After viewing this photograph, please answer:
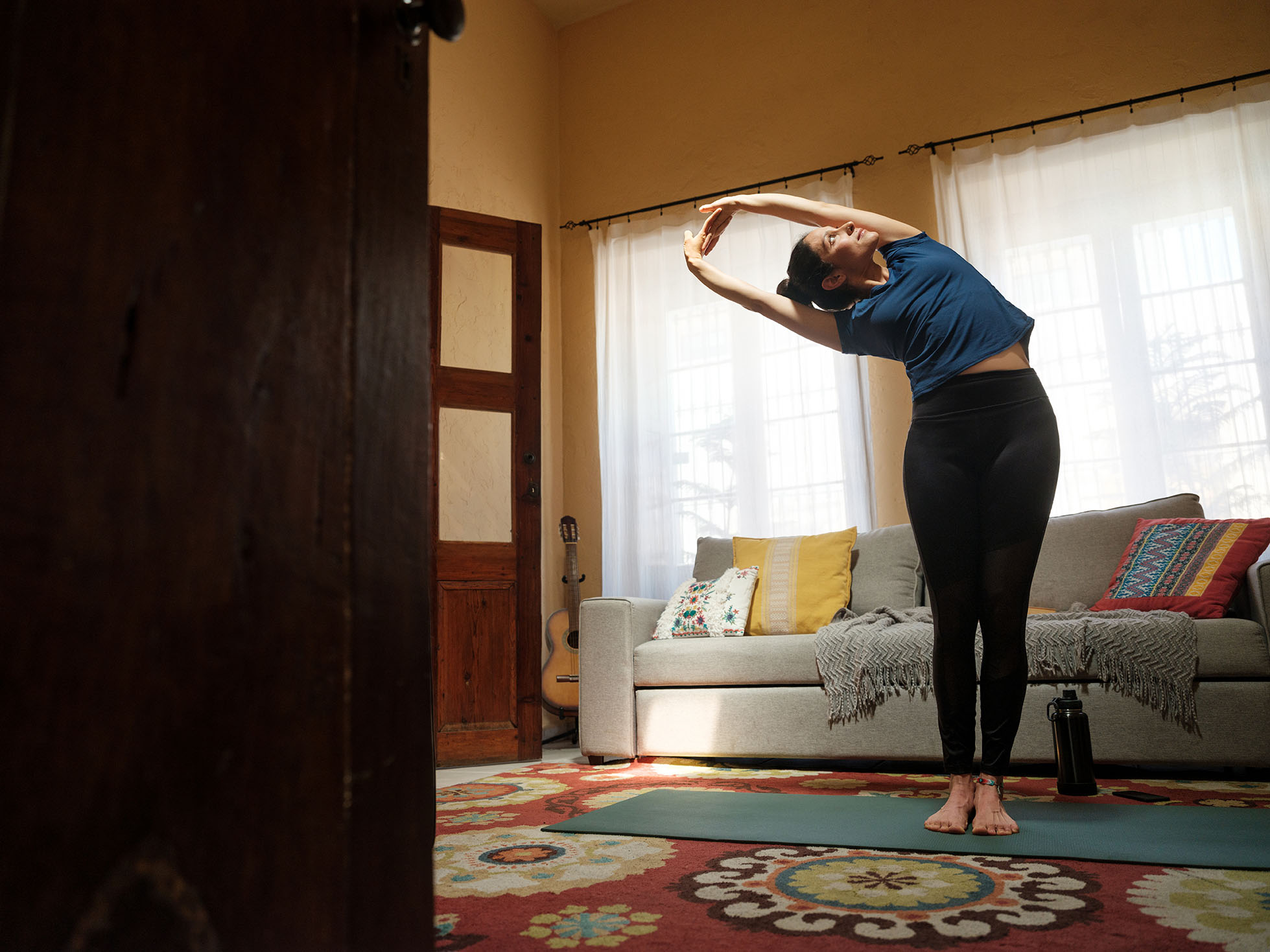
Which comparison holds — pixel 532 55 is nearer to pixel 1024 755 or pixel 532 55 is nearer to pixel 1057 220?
pixel 1057 220

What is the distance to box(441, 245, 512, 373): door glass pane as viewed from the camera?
152 inches

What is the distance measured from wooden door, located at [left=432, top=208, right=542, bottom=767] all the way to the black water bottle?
2.09 metres

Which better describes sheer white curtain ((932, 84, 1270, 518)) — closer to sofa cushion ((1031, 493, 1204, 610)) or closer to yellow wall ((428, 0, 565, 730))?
sofa cushion ((1031, 493, 1204, 610))

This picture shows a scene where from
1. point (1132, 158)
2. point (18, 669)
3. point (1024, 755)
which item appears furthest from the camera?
point (1132, 158)

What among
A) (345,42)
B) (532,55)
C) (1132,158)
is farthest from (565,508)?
(345,42)

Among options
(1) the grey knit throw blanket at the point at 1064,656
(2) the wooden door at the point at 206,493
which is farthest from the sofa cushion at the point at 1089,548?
(2) the wooden door at the point at 206,493

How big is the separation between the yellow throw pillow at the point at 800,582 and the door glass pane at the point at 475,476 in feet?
3.51

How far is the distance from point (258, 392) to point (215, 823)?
0.21 m

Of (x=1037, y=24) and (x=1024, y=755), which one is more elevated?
(x=1037, y=24)

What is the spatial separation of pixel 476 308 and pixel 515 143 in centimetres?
132

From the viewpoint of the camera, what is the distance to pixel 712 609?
3449 mm

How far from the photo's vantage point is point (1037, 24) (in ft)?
13.2

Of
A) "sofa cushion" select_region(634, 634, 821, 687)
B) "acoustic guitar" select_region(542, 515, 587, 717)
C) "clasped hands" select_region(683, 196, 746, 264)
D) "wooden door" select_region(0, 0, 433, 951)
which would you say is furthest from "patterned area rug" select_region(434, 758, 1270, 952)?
"acoustic guitar" select_region(542, 515, 587, 717)

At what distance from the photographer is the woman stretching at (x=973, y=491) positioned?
5.41 feet
